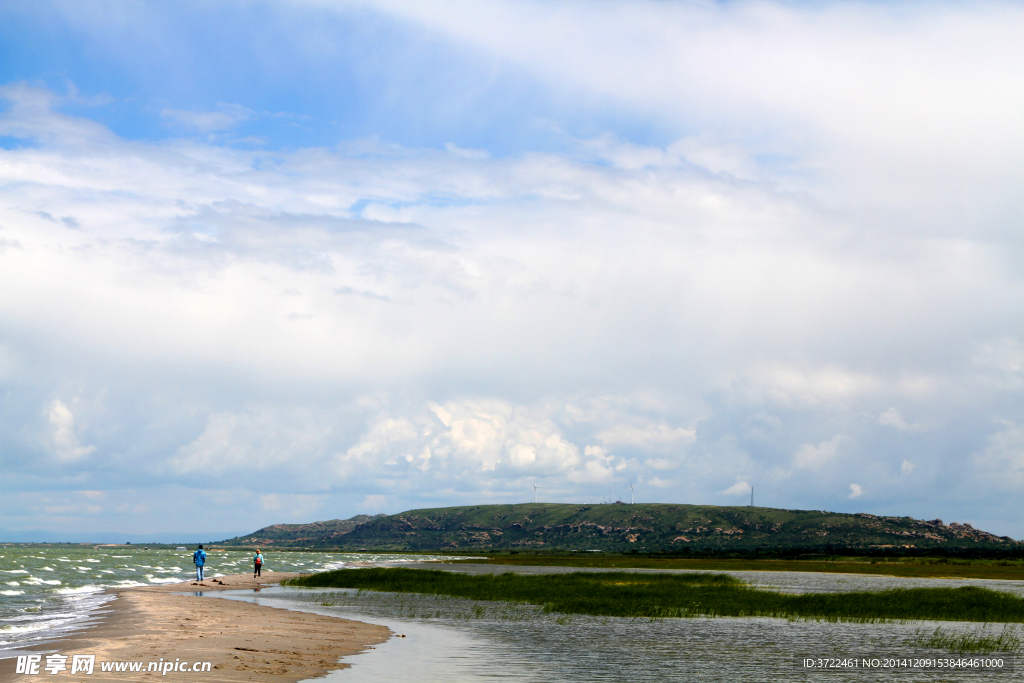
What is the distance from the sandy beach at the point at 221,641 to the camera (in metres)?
24.4

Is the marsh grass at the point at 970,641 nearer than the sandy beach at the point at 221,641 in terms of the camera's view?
No

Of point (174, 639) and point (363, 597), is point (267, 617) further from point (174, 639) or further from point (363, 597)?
point (363, 597)

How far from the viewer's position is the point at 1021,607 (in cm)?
5403

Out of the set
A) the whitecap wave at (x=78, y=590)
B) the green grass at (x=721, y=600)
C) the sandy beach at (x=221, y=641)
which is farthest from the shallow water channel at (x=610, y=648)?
the whitecap wave at (x=78, y=590)

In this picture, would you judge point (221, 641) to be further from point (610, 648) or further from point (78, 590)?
point (78, 590)

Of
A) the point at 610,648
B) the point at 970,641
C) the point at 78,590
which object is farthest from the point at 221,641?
the point at 78,590

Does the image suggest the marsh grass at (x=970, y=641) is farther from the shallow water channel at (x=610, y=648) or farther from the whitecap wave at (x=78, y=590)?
the whitecap wave at (x=78, y=590)

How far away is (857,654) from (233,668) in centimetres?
2364

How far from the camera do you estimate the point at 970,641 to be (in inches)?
1446

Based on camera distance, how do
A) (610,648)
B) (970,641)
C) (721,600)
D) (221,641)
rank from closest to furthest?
(221,641)
(610,648)
(970,641)
(721,600)

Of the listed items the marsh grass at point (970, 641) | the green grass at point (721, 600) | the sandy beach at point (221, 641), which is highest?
the sandy beach at point (221, 641)

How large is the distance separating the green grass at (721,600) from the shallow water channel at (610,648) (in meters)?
3.75

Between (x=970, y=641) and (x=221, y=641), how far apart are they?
3217 centimetres

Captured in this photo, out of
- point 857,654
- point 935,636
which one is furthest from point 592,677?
point 935,636
